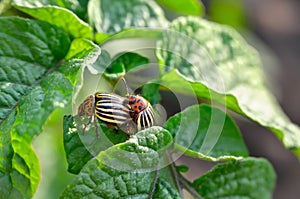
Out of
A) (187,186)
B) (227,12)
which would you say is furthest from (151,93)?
(227,12)

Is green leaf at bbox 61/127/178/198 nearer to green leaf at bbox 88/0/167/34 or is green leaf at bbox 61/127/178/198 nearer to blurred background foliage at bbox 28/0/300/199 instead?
green leaf at bbox 88/0/167/34

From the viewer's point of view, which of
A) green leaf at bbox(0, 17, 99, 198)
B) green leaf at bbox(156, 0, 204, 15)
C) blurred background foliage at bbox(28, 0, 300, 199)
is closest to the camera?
green leaf at bbox(0, 17, 99, 198)

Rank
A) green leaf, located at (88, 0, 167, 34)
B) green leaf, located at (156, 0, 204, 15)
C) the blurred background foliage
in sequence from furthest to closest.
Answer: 1. the blurred background foliage
2. green leaf, located at (156, 0, 204, 15)
3. green leaf, located at (88, 0, 167, 34)

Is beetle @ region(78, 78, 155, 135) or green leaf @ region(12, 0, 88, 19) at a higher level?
green leaf @ region(12, 0, 88, 19)

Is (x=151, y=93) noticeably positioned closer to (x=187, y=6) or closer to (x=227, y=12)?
(x=187, y=6)

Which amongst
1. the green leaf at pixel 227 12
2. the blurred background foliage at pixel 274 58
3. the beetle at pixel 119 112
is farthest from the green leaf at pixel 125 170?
the green leaf at pixel 227 12

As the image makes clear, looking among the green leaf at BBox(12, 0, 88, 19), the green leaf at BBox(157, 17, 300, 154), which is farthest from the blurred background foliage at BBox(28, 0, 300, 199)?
the green leaf at BBox(12, 0, 88, 19)
